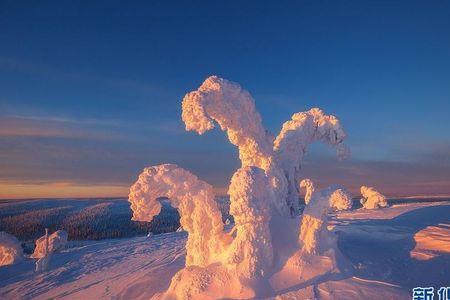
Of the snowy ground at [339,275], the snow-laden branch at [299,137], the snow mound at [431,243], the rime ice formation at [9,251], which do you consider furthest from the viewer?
the rime ice formation at [9,251]

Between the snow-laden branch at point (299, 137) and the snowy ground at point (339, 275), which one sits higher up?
the snow-laden branch at point (299, 137)

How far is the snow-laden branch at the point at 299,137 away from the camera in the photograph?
534 inches

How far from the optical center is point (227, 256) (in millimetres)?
9773

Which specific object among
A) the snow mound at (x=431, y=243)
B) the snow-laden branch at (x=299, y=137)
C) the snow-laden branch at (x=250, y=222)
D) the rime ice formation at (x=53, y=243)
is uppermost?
the snow-laden branch at (x=299, y=137)

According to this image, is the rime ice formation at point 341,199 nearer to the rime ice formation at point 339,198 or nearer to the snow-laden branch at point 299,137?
the rime ice formation at point 339,198

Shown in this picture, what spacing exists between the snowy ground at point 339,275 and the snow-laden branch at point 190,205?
194 centimetres

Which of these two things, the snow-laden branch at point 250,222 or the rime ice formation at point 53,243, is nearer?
the snow-laden branch at point 250,222

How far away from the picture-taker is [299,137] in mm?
13727

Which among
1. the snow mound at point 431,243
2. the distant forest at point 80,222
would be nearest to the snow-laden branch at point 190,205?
the snow mound at point 431,243

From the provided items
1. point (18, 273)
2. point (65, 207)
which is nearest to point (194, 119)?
point (18, 273)

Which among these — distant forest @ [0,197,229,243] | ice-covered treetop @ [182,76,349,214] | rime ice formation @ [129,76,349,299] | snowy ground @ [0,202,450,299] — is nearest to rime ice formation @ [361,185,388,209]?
snowy ground @ [0,202,450,299]

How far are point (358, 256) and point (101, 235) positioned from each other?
61.8 meters

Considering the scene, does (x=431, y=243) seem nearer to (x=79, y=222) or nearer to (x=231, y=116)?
(x=231, y=116)

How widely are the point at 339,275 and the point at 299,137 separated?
17.4ft
